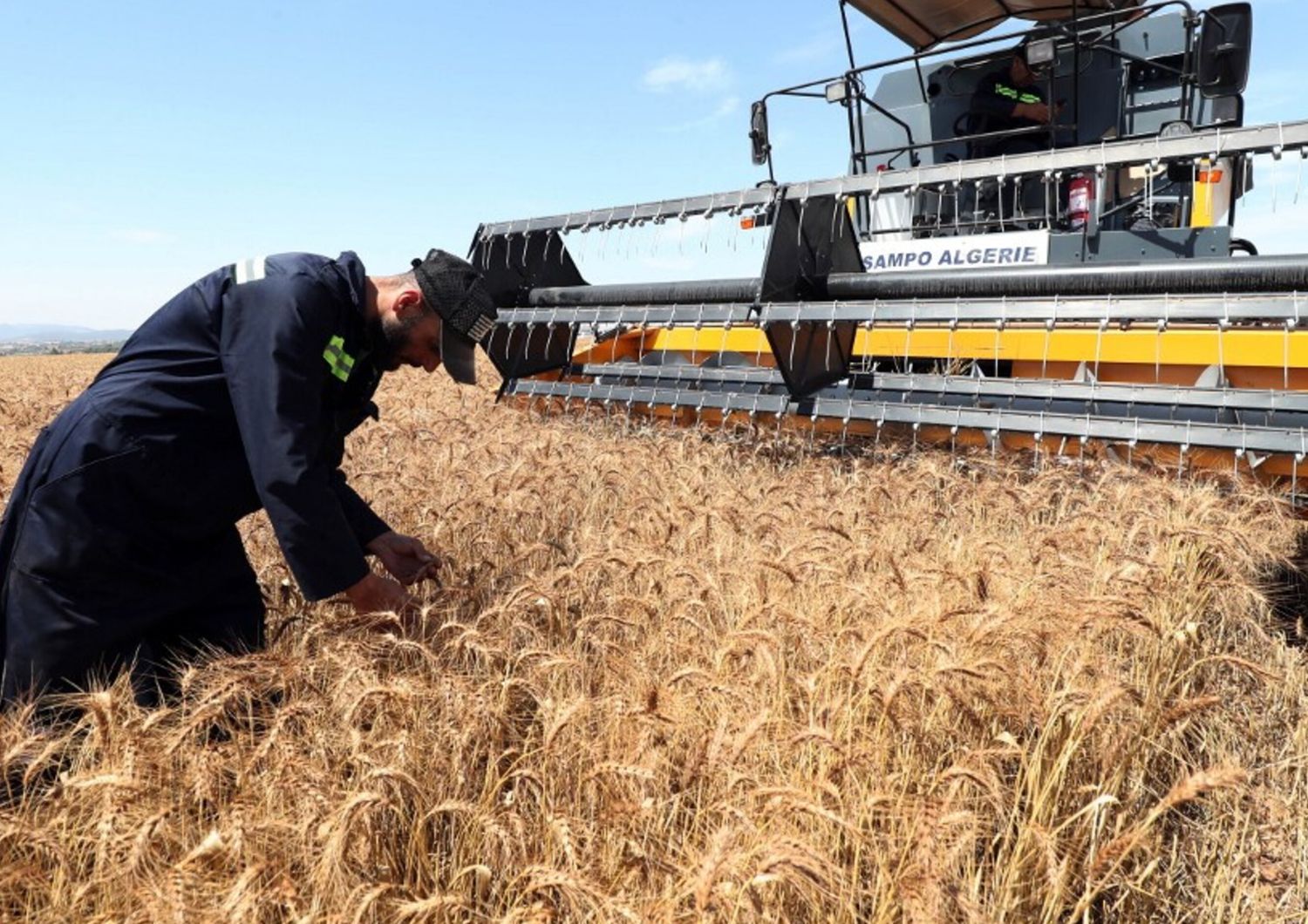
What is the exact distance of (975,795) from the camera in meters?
1.60

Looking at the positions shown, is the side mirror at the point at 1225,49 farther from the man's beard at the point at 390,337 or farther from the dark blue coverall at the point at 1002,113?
the man's beard at the point at 390,337

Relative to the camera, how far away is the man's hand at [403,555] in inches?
95.0

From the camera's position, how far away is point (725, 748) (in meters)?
1.60

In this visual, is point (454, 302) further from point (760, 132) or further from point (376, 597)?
point (760, 132)

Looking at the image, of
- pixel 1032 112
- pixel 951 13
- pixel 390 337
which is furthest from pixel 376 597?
pixel 951 13

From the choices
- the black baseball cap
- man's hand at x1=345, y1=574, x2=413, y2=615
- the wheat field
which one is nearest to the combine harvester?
the wheat field

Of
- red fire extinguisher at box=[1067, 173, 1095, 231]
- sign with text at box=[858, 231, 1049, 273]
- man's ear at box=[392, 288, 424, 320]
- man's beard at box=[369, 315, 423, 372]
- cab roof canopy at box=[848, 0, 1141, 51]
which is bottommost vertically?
man's beard at box=[369, 315, 423, 372]

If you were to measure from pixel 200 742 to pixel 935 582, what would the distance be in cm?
167

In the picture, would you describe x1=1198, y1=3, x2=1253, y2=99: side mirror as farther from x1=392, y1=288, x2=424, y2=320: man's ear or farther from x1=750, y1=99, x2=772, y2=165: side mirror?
x1=392, y1=288, x2=424, y2=320: man's ear

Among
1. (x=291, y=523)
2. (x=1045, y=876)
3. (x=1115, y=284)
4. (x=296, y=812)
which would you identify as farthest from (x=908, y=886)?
→ (x=1115, y=284)

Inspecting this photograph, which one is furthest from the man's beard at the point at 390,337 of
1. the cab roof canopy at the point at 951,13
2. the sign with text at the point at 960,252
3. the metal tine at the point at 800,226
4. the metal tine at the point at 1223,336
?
the cab roof canopy at the point at 951,13

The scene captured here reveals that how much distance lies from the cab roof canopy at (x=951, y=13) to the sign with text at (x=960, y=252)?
199cm

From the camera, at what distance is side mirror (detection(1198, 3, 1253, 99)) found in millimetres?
4477

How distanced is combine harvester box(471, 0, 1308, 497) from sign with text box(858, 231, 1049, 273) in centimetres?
1
